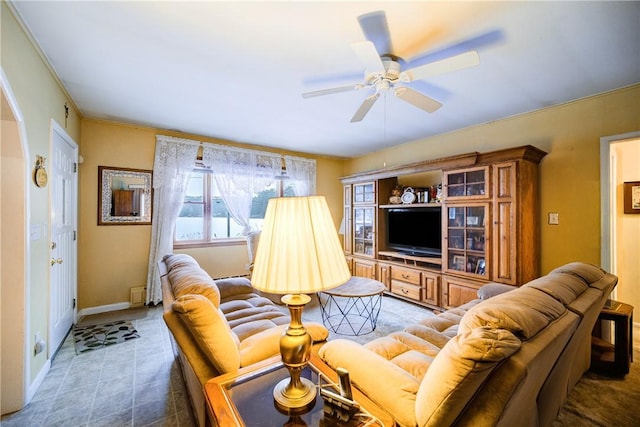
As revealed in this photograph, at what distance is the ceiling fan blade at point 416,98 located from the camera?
204 cm

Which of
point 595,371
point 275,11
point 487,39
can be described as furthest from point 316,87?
point 595,371

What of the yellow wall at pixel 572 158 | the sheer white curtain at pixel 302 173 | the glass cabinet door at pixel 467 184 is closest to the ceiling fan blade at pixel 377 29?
the glass cabinet door at pixel 467 184

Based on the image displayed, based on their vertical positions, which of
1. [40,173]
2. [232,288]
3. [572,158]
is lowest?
[232,288]

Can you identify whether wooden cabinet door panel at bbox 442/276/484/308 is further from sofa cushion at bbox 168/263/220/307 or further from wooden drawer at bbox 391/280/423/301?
sofa cushion at bbox 168/263/220/307

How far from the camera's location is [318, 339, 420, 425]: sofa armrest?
0.98m

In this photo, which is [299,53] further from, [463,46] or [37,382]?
[37,382]

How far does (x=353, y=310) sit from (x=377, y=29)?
3062mm

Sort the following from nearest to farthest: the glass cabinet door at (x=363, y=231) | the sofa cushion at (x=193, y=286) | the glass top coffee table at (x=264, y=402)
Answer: the glass top coffee table at (x=264, y=402), the sofa cushion at (x=193, y=286), the glass cabinet door at (x=363, y=231)

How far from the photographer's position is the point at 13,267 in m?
1.75

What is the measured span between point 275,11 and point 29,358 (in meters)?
2.82

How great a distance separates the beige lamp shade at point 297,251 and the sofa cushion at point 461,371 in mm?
440

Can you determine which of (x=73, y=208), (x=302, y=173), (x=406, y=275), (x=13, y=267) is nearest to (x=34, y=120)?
(x=13, y=267)

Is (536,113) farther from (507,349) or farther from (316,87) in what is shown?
(507,349)

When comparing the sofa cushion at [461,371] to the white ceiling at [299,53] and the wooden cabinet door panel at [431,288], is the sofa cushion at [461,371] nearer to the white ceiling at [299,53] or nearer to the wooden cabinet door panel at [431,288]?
the white ceiling at [299,53]
